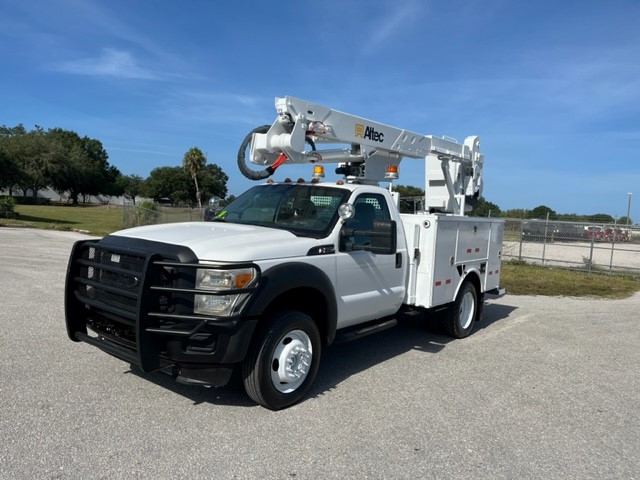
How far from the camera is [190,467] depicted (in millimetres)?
3439

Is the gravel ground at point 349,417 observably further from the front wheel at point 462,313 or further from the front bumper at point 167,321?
the front bumper at point 167,321

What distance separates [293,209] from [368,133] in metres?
1.97

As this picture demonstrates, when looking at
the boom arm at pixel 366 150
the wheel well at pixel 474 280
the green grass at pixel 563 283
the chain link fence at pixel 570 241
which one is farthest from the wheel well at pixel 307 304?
the chain link fence at pixel 570 241

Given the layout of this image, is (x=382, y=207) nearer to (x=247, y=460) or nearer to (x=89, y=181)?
(x=247, y=460)

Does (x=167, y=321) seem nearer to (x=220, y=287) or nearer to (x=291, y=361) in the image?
(x=220, y=287)

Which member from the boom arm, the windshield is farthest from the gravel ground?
the boom arm

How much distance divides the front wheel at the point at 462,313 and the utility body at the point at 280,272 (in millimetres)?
31

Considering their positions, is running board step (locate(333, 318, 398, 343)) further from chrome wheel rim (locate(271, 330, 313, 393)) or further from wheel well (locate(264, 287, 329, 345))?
chrome wheel rim (locate(271, 330, 313, 393))

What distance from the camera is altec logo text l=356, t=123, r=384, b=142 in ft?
21.9

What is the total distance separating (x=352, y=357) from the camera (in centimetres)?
614

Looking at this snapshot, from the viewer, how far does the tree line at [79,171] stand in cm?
6781

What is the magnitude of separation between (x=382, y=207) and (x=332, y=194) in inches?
30.6

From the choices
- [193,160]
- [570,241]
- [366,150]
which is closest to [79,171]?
[193,160]

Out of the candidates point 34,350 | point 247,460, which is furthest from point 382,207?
point 34,350
